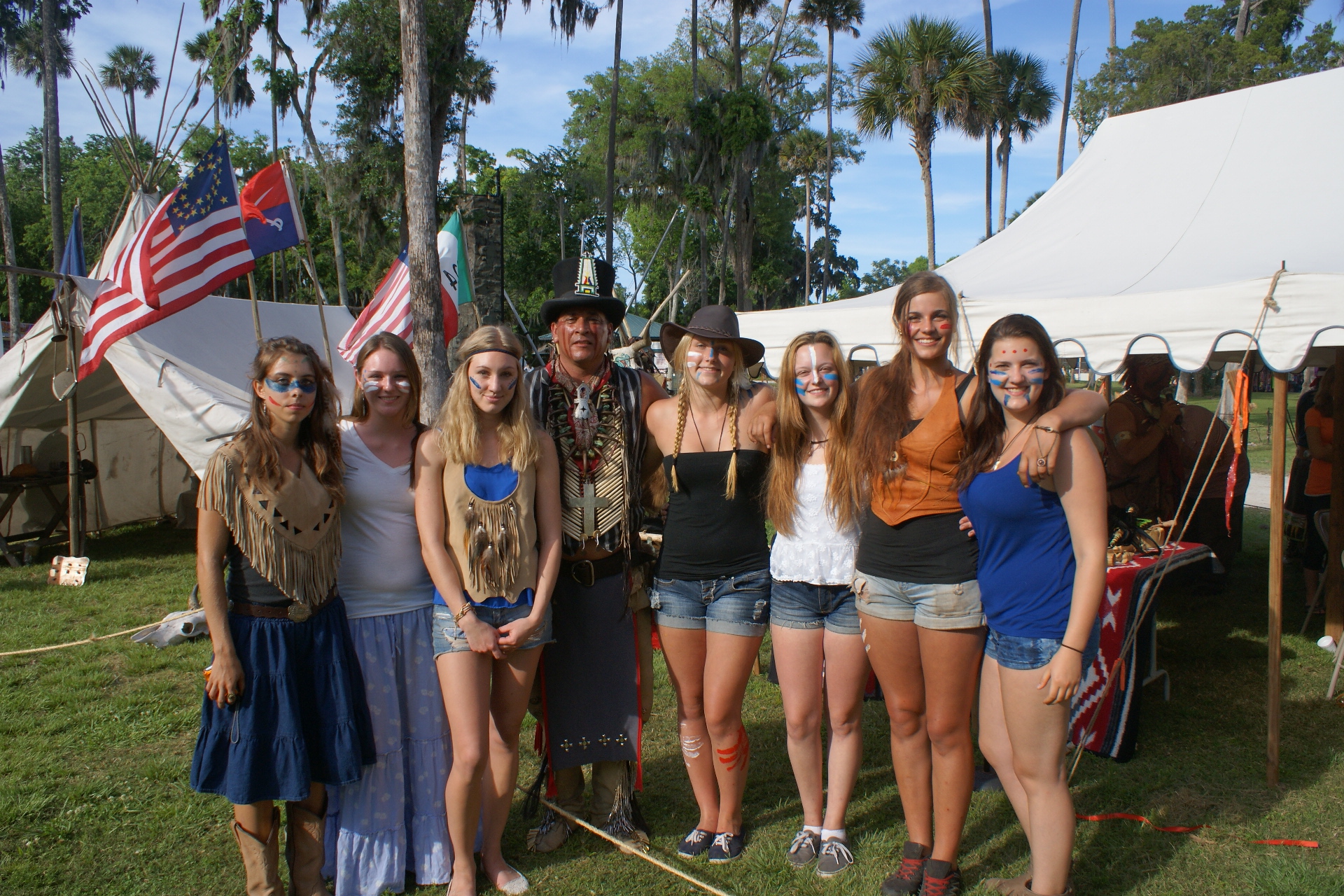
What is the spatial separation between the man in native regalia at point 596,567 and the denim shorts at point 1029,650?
1.25 meters

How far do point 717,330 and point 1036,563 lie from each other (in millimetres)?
1270

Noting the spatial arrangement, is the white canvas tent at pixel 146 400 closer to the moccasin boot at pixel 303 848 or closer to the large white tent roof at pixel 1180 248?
the large white tent roof at pixel 1180 248

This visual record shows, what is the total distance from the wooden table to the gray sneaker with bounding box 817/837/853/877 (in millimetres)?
8497

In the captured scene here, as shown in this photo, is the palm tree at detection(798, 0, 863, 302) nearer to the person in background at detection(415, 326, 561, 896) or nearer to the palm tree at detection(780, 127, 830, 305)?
the palm tree at detection(780, 127, 830, 305)

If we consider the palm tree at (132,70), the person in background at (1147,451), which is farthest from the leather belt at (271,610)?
the palm tree at (132,70)

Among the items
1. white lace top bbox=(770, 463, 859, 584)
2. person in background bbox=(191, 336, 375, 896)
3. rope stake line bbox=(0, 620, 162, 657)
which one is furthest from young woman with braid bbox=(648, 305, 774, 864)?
rope stake line bbox=(0, 620, 162, 657)

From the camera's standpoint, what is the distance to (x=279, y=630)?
95.6 inches

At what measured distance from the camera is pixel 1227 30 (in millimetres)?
27750

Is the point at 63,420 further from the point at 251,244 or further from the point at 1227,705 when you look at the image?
the point at 1227,705

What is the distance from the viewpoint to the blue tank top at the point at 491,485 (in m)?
2.60

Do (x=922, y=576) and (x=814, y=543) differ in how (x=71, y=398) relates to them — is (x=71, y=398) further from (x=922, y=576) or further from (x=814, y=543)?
(x=922, y=576)

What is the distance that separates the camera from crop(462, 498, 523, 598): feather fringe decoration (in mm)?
2576

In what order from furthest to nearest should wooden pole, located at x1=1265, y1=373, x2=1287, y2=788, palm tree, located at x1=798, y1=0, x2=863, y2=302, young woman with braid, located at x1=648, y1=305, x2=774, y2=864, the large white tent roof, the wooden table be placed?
1. palm tree, located at x1=798, y1=0, x2=863, y2=302
2. the wooden table
3. the large white tent roof
4. wooden pole, located at x1=1265, y1=373, x2=1287, y2=788
5. young woman with braid, located at x1=648, y1=305, x2=774, y2=864

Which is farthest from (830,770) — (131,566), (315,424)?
(131,566)
